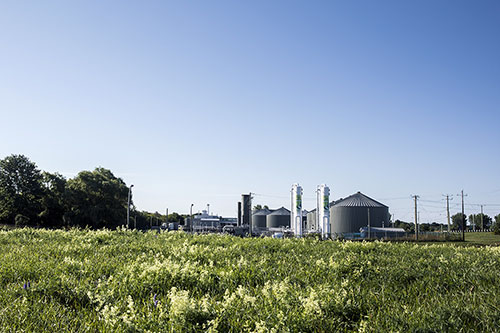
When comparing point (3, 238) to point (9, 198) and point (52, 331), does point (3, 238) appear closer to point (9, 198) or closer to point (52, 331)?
point (52, 331)

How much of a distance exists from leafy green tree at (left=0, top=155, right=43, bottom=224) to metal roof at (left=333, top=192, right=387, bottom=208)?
158 feet

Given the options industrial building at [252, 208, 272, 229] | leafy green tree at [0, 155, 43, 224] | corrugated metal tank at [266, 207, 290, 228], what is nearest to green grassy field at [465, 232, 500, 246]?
corrugated metal tank at [266, 207, 290, 228]

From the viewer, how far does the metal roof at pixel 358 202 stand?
205 feet

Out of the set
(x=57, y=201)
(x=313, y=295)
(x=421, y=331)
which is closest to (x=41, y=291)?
(x=313, y=295)

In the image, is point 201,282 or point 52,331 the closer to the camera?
point 52,331

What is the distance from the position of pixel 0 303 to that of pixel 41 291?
513mm

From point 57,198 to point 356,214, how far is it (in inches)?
1874

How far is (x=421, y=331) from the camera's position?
3.00 m

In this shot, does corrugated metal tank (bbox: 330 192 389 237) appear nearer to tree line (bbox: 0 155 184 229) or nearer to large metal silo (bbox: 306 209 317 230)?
large metal silo (bbox: 306 209 317 230)

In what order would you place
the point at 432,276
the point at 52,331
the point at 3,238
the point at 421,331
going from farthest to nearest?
the point at 3,238, the point at 432,276, the point at 52,331, the point at 421,331

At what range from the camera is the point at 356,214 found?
61.5m

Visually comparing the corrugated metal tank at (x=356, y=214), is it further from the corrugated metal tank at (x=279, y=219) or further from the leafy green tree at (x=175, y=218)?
the leafy green tree at (x=175, y=218)

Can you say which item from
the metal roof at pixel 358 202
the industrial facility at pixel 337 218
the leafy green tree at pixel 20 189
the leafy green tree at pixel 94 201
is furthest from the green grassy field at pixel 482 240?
the leafy green tree at pixel 20 189

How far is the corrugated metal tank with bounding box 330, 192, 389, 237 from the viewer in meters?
61.5
